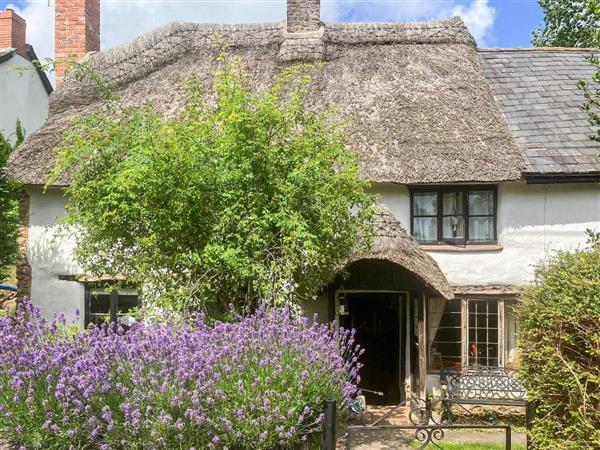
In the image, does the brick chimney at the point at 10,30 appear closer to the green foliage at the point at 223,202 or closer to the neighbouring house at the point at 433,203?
the neighbouring house at the point at 433,203

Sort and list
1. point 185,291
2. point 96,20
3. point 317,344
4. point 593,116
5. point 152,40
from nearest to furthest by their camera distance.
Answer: point 317,344 < point 593,116 < point 185,291 < point 152,40 < point 96,20

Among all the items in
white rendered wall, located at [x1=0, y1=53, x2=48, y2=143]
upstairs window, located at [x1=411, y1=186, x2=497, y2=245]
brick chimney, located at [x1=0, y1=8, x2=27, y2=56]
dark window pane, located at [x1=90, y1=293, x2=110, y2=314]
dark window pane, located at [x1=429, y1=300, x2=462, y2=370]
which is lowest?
dark window pane, located at [x1=429, y1=300, x2=462, y2=370]

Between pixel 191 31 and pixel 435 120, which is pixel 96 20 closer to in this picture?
pixel 191 31

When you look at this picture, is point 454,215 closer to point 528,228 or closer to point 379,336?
point 528,228

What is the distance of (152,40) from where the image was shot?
13914mm

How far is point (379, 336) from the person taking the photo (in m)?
13.0

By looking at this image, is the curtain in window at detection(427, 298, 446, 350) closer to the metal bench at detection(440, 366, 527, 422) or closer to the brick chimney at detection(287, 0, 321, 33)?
the metal bench at detection(440, 366, 527, 422)

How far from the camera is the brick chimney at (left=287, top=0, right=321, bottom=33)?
14.0 meters

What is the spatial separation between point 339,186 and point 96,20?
10446 mm

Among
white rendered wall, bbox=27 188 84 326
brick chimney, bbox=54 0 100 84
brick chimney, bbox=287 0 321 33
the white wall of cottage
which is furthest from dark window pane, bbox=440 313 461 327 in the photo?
brick chimney, bbox=54 0 100 84

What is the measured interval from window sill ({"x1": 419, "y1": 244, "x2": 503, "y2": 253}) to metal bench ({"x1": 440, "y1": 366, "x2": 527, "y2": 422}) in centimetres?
207

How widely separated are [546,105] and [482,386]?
574 centimetres

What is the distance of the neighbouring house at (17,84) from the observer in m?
19.2

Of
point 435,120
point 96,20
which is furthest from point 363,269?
point 96,20
